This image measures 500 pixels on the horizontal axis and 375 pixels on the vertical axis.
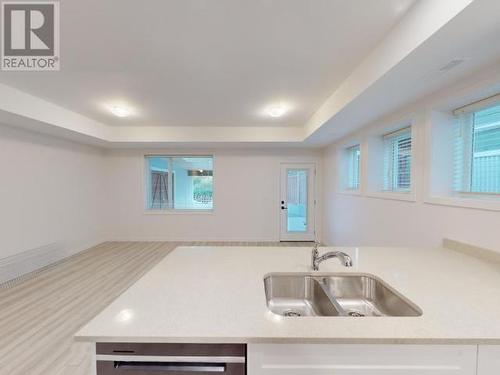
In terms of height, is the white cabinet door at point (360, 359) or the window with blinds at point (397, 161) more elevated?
the window with blinds at point (397, 161)

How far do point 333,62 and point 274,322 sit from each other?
2279mm

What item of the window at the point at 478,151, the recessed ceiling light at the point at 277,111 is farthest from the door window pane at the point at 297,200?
the window at the point at 478,151

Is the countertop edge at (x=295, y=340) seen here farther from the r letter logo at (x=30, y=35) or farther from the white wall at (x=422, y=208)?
the r letter logo at (x=30, y=35)

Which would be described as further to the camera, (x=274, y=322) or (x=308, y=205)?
(x=308, y=205)

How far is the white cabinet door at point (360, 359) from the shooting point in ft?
2.71

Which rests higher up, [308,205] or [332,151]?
[332,151]

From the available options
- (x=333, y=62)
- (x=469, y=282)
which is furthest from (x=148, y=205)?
(x=469, y=282)

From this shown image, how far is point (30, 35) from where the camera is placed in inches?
76.7

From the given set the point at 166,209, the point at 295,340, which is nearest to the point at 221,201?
the point at 166,209

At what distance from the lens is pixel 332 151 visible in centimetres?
521

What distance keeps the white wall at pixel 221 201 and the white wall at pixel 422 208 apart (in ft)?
6.76

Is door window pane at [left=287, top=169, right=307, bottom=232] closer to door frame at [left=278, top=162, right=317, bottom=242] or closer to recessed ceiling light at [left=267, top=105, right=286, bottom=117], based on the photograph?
door frame at [left=278, top=162, right=317, bottom=242]

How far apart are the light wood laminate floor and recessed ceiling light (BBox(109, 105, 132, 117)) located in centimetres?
245

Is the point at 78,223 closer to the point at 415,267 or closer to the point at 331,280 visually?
the point at 331,280
